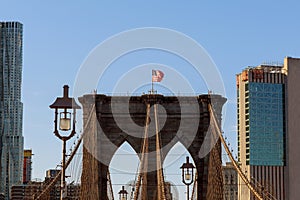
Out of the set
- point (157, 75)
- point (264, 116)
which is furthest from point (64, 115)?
point (264, 116)

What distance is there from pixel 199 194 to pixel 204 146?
3.38m

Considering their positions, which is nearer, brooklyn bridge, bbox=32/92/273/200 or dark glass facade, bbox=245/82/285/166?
brooklyn bridge, bbox=32/92/273/200

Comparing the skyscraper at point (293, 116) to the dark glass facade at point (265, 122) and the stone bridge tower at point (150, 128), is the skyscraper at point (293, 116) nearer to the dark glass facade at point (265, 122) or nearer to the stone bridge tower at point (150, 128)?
the dark glass facade at point (265, 122)

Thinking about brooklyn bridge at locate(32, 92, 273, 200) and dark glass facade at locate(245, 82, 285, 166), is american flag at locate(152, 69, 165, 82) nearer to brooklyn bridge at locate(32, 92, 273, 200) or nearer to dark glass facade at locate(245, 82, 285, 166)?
brooklyn bridge at locate(32, 92, 273, 200)

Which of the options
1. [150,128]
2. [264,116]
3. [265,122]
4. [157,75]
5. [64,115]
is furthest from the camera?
[265,122]

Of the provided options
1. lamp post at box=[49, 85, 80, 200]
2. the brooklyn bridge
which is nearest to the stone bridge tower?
the brooklyn bridge

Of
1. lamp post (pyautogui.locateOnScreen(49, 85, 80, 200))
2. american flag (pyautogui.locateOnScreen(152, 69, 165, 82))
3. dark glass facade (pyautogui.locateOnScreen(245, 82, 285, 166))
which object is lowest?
lamp post (pyautogui.locateOnScreen(49, 85, 80, 200))

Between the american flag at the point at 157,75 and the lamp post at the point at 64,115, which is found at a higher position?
the american flag at the point at 157,75

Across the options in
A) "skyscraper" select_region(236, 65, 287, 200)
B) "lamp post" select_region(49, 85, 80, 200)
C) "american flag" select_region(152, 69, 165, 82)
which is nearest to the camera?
"lamp post" select_region(49, 85, 80, 200)

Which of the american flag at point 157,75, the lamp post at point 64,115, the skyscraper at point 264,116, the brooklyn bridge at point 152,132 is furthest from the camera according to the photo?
the skyscraper at point 264,116

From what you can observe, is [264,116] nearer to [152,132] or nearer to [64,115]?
[152,132]

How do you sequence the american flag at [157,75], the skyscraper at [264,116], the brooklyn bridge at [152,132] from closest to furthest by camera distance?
the american flag at [157,75], the brooklyn bridge at [152,132], the skyscraper at [264,116]

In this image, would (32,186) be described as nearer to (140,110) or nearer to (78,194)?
(78,194)

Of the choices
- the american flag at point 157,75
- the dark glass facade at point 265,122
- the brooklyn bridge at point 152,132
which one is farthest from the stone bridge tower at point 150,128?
the dark glass facade at point 265,122
